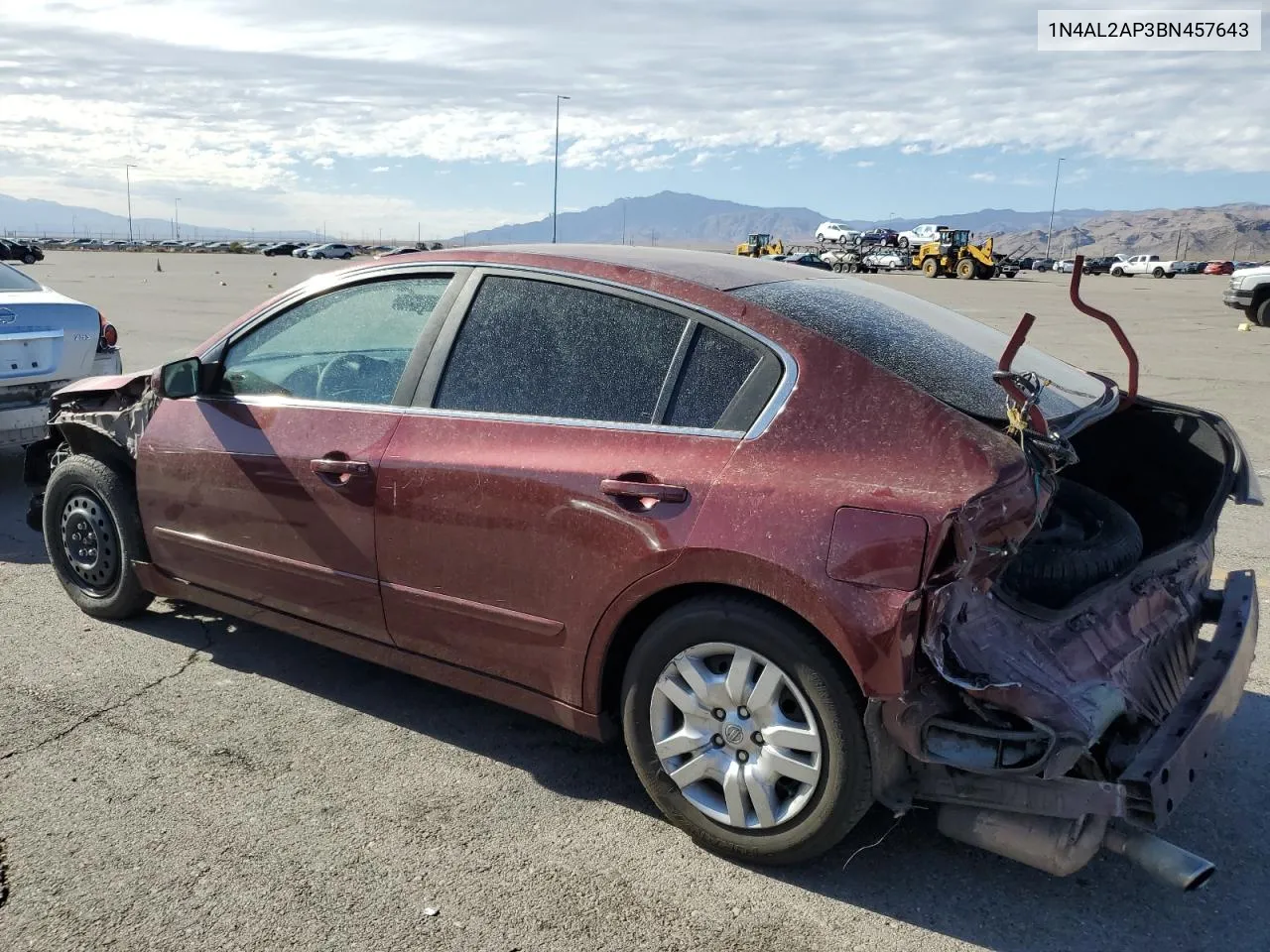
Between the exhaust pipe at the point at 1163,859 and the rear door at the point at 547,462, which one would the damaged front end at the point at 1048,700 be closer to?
the exhaust pipe at the point at 1163,859

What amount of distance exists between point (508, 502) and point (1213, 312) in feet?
85.2

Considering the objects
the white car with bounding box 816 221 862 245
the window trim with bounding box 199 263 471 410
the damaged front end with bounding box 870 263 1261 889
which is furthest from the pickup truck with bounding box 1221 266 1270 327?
the white car with bounding box 816 221 862 245

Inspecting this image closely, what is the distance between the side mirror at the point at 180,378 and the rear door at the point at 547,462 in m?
1.07

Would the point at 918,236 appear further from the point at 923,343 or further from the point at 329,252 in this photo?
the point at 923,343

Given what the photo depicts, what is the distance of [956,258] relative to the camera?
45.4m

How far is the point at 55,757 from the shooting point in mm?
3508

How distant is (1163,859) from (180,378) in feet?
11.5

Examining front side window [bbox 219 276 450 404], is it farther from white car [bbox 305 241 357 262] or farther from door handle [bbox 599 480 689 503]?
white car [bbox 305 241 357 262]

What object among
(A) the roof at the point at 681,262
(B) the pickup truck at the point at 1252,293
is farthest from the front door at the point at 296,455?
(B) the pickup truck at the point at 1252,293

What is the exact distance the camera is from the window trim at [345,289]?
3484 mm

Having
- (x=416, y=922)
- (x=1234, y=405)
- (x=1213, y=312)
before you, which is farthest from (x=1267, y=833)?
(x=1213, y=312)

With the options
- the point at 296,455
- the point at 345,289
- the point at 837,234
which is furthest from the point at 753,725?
the point at 837,234

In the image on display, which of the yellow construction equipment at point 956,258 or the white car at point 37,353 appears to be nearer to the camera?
the white car at point 37,353

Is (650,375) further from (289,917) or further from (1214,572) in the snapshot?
(1214,572)
